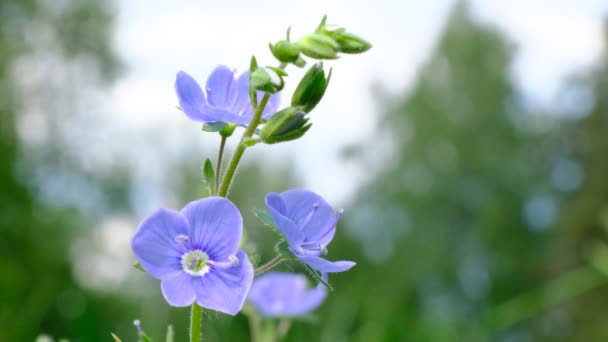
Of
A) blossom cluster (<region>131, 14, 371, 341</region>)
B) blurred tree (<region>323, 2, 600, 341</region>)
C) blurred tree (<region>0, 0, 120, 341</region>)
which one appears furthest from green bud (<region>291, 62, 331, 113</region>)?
blurred tree (<region>323, 2, 600, 341</region>)

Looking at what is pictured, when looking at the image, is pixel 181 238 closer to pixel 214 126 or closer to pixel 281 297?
pixel 214 126

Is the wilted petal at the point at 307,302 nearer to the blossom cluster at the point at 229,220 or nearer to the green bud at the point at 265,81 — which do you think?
the blossom cluster at the point at 229,220

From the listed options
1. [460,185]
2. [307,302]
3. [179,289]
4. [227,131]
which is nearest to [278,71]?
[227,131]

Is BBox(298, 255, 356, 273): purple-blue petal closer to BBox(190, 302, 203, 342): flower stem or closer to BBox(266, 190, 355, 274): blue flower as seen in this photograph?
BBox(266, 190, 355, 274): blue flower

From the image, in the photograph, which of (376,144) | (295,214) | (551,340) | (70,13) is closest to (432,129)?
(376,144)

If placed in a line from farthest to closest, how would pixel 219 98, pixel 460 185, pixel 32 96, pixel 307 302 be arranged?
pixel 460 185 → pixel 32 96 → pixel 307 302 → pixel 219 98

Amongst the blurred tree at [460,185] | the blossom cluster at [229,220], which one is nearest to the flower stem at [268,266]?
the blossom cluster at [229,220]
